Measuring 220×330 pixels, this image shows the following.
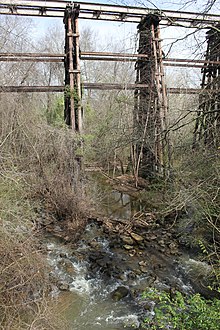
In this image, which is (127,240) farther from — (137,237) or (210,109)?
(210,109)

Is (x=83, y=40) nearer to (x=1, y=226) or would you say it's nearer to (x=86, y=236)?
(x=86, y=236)

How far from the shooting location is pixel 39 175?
7.69m

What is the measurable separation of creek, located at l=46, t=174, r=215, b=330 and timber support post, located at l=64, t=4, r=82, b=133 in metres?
3.29

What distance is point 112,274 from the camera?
18.6 ft

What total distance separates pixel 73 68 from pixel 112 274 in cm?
630

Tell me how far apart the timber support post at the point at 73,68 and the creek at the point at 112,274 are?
3289 millimetres

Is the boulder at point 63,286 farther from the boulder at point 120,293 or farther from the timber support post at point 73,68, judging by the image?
the timber support post at point 73,68

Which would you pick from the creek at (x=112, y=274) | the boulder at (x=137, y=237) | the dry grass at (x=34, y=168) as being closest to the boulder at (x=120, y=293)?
the creek at (x=112, y=274)

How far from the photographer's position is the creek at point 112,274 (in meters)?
4.59

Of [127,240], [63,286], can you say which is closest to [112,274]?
[63,286]

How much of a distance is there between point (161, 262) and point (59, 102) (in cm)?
1038

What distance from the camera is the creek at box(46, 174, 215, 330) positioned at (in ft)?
15.1

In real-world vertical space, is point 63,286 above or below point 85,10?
below

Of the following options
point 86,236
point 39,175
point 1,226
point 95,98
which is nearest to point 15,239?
point 1,226
